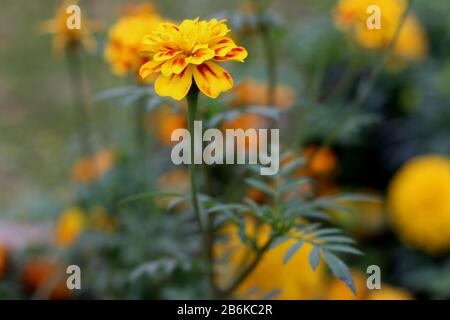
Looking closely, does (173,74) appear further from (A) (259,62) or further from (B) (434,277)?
(A) (259,62)

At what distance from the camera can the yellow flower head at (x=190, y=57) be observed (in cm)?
74

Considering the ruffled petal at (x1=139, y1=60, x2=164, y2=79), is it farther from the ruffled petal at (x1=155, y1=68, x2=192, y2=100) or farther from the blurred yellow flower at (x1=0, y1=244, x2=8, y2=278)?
the blurred yellow flower at (x1=0, y1=244, x2=8, y2=278)

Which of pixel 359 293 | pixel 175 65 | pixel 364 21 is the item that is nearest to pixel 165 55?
pixel 175 65

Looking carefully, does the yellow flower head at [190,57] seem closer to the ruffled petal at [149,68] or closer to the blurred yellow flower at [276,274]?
the ruffled petal at [149,68]

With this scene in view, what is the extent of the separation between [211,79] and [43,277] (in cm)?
83

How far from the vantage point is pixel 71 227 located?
1444 millimetres

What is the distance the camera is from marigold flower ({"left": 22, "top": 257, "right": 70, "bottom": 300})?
1439 millimetres

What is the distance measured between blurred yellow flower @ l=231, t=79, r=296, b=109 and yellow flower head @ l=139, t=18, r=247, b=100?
0.67 metres

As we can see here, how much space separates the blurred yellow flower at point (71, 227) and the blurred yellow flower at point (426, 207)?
0.65m

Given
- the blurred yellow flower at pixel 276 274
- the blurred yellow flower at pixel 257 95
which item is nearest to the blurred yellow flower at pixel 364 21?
the blurred yellow flower at pixel 257 95

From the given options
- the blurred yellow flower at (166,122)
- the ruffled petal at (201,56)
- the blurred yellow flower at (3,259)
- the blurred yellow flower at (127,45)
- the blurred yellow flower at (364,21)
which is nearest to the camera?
the ruffled petal at (201,56)

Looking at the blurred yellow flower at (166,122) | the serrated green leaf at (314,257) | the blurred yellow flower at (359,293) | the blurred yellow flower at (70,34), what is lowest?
the blurred yellow flower at (359,293)

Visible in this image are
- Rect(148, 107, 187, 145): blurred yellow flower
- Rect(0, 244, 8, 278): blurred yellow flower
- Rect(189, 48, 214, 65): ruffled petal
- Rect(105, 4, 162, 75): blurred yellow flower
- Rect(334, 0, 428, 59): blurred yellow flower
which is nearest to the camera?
Rect(189, 48, 214, 65): ruffled petal

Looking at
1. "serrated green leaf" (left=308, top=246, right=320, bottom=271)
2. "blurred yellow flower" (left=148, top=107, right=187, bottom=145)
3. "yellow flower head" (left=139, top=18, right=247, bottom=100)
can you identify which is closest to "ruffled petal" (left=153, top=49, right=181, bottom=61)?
"yellow flower head" (left=139, top=18, right=247, bottom=100)
